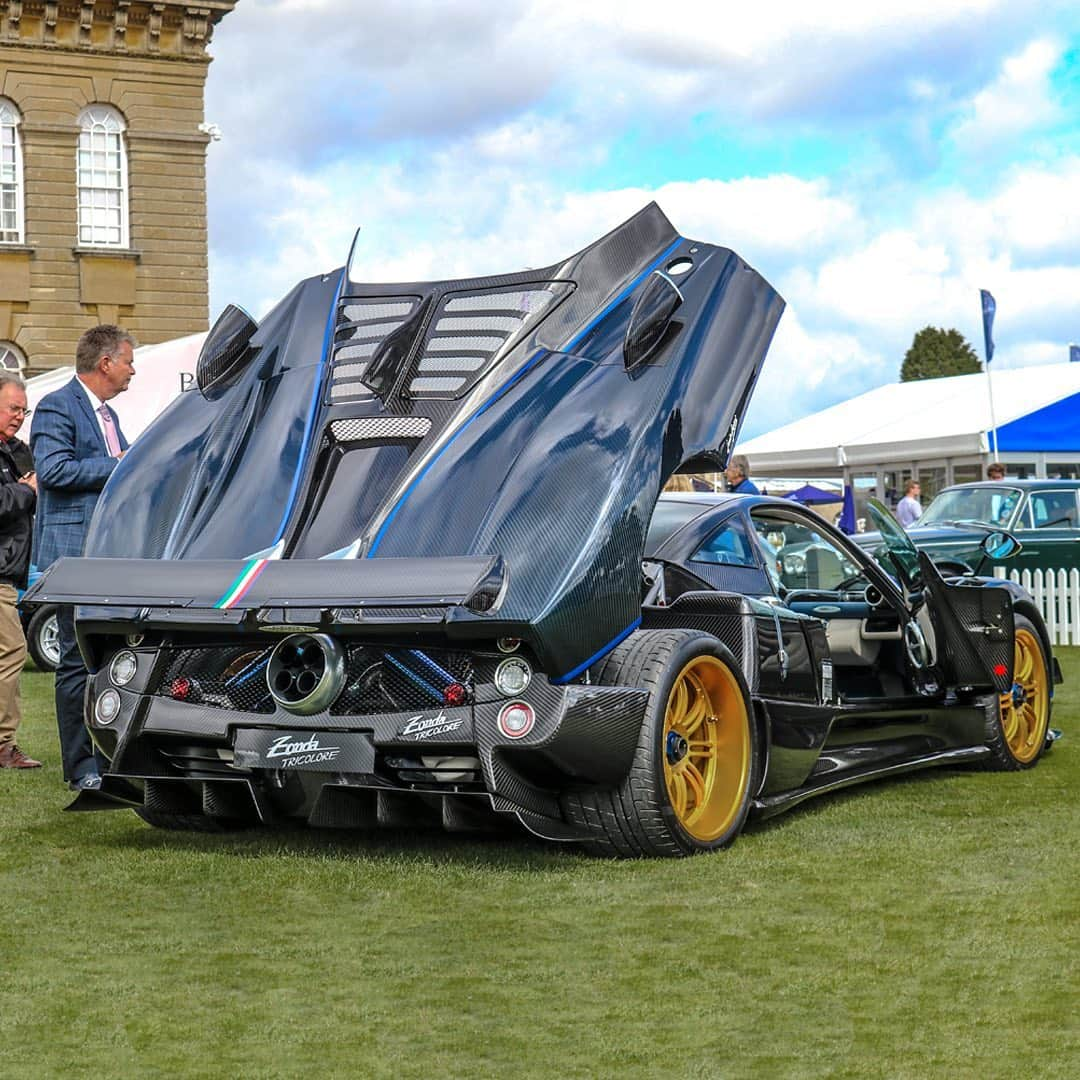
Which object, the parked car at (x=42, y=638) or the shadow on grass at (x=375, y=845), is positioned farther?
the parked car at (x=42, y=638)

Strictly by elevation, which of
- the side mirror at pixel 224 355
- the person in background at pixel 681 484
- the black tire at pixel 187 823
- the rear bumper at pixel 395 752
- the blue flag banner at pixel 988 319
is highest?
the blue flag banner at pixel 988 319

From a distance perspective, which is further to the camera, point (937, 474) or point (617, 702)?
point (937, 474)

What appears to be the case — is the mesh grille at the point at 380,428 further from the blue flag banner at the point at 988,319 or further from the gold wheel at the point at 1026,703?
the blue flag banner at the point at 988,319

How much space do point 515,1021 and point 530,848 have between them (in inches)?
82.9

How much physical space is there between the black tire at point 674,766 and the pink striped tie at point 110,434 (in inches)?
122

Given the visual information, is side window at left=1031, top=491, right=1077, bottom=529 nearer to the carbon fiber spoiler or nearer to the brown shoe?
the brown shoe

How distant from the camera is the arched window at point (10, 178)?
96.5 feet

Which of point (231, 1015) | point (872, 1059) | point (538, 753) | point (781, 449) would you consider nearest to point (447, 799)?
point (538, 753)

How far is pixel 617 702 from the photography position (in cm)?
566

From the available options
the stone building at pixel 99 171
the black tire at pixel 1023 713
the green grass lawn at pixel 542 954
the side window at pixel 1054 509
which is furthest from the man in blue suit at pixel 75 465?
the stone building at pixel 99 171

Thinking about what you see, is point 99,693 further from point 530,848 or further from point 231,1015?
point 231,1015

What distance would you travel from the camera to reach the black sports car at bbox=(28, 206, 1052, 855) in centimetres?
562

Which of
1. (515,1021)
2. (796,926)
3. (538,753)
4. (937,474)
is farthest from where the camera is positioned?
(937,474)

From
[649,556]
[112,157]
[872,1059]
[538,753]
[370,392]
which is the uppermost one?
[112,157]
